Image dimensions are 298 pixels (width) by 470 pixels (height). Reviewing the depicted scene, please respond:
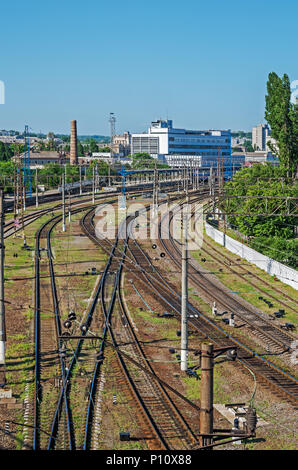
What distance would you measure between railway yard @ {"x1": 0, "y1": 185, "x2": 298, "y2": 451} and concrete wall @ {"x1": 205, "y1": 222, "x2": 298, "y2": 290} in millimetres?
459

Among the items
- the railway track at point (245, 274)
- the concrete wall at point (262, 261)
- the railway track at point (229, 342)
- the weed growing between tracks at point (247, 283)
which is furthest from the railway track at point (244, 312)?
the concrete wall at point (262, 261)

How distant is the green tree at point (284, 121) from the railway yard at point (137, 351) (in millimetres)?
17747

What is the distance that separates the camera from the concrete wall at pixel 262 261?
1155 inches

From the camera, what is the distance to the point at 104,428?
13.7 m

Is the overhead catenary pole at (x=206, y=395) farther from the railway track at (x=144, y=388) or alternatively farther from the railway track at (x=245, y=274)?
the railway track at (x=245, y=274)

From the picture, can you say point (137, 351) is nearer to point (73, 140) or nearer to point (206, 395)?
point (206, 395)

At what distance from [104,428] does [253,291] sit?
15.5 m

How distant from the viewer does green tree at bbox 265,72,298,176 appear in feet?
169

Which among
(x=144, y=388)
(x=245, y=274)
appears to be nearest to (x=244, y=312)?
(x=245, y=274)

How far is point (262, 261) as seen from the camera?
109ft

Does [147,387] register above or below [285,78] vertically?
below

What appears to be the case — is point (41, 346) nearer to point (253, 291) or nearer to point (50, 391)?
point (50, 391)

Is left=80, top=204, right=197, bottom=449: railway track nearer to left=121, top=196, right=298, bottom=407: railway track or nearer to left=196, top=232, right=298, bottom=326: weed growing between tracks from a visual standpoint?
left=121, top=196, right=298, bottom=407: railway track
